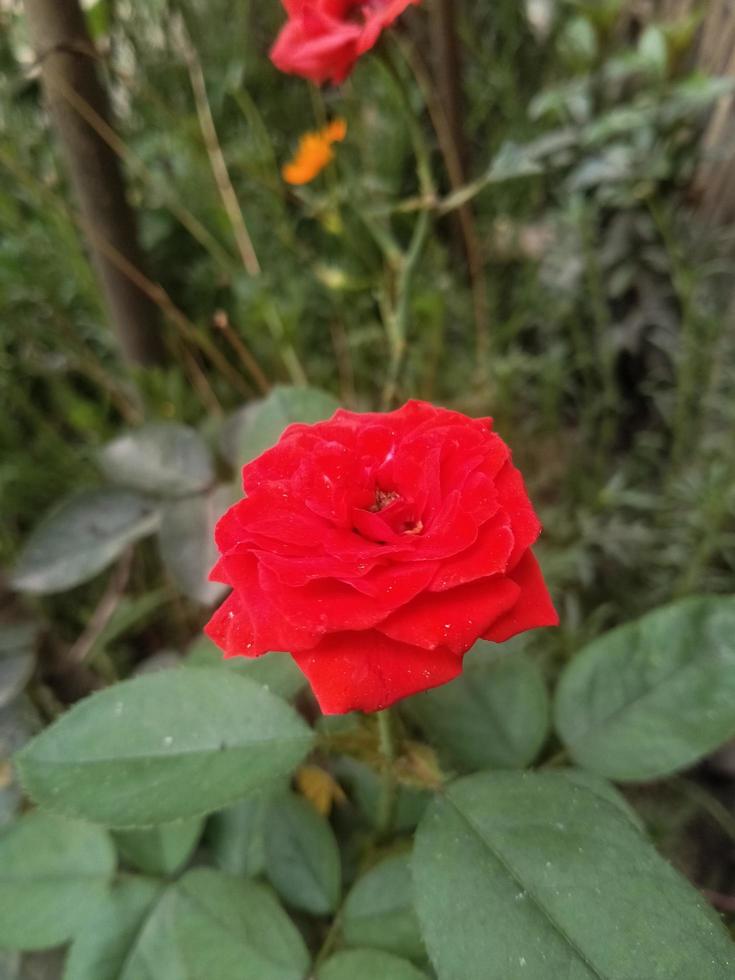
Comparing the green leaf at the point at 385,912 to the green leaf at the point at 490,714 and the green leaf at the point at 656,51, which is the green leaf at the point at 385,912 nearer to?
the green leaf at the point at 490,714

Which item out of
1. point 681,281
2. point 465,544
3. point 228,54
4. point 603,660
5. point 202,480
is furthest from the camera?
point 228,54

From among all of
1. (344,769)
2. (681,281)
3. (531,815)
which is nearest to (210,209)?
(681,281)

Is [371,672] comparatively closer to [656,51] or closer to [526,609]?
[526,609]

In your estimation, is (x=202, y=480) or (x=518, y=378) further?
(x=518, y=378)

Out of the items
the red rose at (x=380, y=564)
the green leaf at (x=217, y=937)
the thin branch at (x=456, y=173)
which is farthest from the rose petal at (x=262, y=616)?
the thin branch at (x=456, y=173)

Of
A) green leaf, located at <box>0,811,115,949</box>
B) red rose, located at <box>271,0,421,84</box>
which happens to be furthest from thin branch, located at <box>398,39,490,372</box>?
green leaf, located at <box>0,811,115,949</box>

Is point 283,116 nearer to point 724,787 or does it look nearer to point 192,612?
point 192,612
